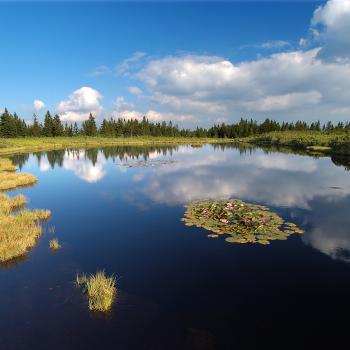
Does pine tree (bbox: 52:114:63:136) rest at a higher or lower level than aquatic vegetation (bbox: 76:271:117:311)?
higher

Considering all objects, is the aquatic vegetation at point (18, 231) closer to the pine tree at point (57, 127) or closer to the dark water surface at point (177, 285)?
the dark water surface at point (177, 285)

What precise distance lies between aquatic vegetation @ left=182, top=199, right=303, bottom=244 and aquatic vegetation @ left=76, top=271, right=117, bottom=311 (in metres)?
7.08

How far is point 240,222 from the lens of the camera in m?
17.7

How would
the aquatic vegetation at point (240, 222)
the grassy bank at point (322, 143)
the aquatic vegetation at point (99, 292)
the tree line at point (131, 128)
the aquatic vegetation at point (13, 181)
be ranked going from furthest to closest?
1. the tree line at point (131, 128)
2. the grassy bank at point (322, 143)
3. the aquatic vegetation at point (13, 181)
4. the aquatic vegetation at point (240, 222)
5. the aquatic vegetation at point (99, 292)

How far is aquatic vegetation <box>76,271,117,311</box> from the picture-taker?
979 centimetres

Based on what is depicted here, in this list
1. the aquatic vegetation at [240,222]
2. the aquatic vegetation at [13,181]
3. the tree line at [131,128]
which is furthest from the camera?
the tree line at [131,128]

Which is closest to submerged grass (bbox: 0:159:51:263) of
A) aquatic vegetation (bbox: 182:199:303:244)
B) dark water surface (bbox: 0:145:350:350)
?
dark water surface (bbox: 0:145:350:350)

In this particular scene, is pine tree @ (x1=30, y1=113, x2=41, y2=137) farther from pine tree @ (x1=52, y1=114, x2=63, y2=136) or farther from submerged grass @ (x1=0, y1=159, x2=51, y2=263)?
submerged grass @ (x1=0, y1=159, x2=51, y2=263)

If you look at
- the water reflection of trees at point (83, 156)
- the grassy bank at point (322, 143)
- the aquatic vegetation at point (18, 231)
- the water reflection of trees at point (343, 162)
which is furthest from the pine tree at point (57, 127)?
the aquatic vegetation at point (18, 231)

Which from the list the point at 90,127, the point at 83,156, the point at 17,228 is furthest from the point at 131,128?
the point at 17,228

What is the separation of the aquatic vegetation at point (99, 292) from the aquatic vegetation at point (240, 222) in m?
7.08

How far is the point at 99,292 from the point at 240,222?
33.1 feet

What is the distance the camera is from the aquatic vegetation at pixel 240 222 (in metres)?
15.9

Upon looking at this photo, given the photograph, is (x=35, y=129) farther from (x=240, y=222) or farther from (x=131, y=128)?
(x=240, y=222)
